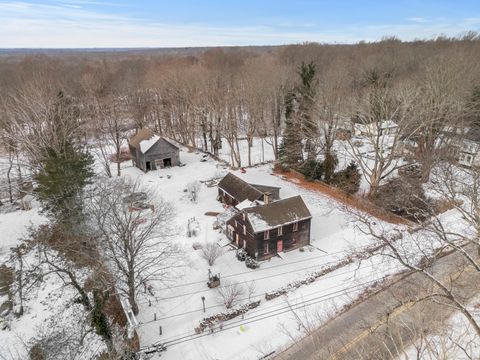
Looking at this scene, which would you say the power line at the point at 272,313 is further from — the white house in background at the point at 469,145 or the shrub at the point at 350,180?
the white house in background at the point at 469,145

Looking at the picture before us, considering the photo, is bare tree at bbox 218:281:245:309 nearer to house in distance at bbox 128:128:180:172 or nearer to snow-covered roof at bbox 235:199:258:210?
snow-covered roof at bbox 235:199:258:210

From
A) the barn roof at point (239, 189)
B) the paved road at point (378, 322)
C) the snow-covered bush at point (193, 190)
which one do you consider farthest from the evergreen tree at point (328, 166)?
the paved road at point (378, 322)

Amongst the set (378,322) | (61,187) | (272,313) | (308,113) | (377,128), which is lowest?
(272,313)

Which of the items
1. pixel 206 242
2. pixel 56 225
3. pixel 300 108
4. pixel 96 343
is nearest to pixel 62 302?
pixel 96 343

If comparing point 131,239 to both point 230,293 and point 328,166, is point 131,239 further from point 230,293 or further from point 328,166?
point 328,166

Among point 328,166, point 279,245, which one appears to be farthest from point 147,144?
point 279,245
